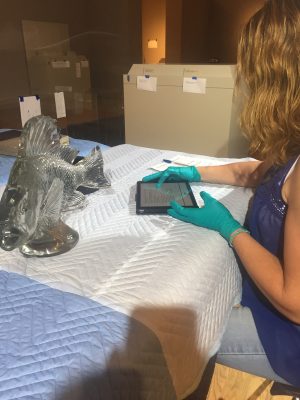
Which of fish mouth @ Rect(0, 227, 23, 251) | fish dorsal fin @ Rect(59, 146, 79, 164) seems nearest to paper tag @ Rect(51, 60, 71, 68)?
fish dorsal fin @ Rect(59, 146, 79, 164)

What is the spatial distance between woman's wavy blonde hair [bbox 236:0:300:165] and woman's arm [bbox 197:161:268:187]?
10.8 inches

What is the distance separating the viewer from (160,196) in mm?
899

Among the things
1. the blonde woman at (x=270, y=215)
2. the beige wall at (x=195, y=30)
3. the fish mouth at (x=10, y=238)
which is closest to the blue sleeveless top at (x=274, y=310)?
the blonde woman at (x=270, y=215)

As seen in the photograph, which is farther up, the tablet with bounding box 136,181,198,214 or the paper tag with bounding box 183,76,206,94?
the paper tag with bounding box 183,76,206,94

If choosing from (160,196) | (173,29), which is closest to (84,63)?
(173,29)

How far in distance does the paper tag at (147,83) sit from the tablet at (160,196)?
45.1 inches

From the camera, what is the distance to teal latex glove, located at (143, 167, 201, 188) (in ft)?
3.33

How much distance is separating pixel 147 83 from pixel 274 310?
1.59 metres

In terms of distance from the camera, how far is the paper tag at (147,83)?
1.93 metres

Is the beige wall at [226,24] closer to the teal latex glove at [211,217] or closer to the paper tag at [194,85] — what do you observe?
the paper tag at [194,85]

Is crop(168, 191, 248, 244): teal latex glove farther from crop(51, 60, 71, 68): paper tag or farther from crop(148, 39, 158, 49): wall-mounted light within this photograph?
crop(148, 39, 158, 49): wall-mounted light

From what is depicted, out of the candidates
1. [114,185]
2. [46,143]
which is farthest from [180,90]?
[46,143]

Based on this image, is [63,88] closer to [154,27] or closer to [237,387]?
[154,27]

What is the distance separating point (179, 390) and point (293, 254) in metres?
0.30
